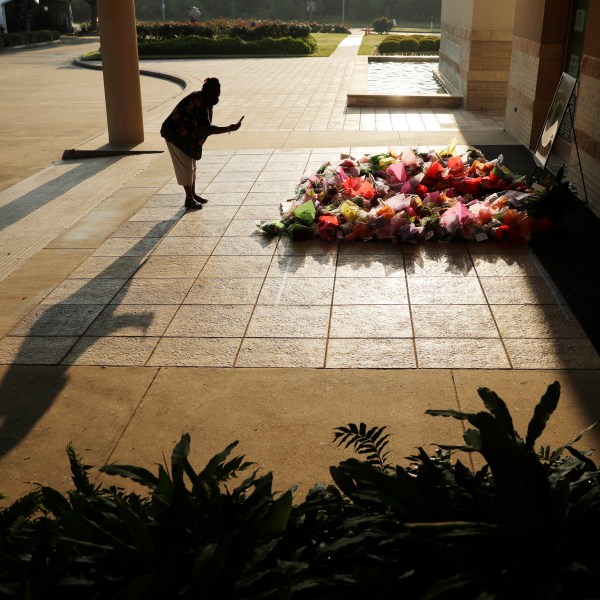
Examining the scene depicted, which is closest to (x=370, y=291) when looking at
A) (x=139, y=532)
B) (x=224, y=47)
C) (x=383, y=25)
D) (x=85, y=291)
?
(x=85, y=291)

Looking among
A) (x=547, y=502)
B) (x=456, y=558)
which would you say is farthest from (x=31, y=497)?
(x=547, y=502)

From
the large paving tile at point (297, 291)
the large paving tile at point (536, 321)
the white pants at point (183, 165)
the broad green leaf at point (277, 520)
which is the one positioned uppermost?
the broad green leaf at point (277, 520)

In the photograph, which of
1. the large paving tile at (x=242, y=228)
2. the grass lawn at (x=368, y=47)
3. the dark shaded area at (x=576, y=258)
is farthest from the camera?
the grass lawn at (x=368, y=47)

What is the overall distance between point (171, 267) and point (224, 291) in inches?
35.2

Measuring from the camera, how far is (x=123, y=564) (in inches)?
88.0

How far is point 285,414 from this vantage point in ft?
15.6

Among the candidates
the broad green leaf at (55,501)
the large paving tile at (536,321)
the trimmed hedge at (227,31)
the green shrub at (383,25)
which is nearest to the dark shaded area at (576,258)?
the large paving tile at (536,321)

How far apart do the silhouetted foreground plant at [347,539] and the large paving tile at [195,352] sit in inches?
114

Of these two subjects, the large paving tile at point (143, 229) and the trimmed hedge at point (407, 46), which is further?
the trimmed hedge at point (407, 46)

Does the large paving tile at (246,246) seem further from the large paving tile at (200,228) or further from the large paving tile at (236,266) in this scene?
the large paving tile at (200,228)

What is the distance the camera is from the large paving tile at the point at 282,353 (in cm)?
545

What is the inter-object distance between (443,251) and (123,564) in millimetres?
6019

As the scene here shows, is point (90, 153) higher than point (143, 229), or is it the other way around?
point (143, 229)

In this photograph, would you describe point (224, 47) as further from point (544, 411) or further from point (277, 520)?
Result: point (277, 520)
